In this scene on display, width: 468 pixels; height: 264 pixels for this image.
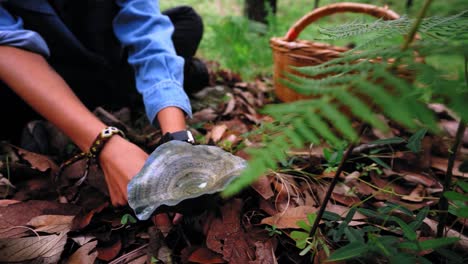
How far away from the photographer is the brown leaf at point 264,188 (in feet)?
3.20

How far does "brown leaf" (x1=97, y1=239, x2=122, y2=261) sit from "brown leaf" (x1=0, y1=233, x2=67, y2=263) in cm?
10

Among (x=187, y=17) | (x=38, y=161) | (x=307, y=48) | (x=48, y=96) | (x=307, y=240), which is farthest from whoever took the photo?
(x=187, y=17)

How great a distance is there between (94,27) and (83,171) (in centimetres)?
93

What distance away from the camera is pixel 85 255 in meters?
0.87

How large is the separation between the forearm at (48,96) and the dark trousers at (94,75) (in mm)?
427

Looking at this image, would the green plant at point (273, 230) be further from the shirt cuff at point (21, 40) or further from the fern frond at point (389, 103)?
the shirt cuff at point (21, 40)

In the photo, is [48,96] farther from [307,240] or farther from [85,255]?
[307,240]

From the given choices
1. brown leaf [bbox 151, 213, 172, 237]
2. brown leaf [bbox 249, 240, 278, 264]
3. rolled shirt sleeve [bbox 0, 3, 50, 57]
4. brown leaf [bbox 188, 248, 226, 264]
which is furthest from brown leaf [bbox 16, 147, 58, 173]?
brown leaf [bbox 249, 240, 278, 264]

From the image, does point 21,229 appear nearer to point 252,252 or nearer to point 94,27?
point 252,252

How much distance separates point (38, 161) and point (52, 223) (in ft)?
1.43

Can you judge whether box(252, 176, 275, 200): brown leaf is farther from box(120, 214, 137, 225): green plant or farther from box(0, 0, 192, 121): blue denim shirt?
box(0, 0, 192, 121): blue denim shirt

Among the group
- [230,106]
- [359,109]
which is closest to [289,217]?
[359,109]

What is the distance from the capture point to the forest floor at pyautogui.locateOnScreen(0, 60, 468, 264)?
2.73 feet

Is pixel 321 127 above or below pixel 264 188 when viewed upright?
above
